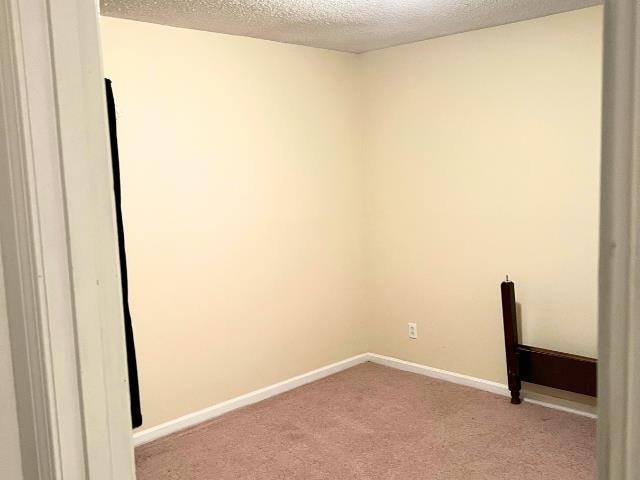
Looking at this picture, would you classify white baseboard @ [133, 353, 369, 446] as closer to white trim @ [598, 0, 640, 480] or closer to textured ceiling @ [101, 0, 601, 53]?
textured ceiling @ [101, 0, 601, 53]

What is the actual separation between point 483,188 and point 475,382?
1277 mm

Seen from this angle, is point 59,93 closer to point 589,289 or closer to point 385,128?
point 589,289

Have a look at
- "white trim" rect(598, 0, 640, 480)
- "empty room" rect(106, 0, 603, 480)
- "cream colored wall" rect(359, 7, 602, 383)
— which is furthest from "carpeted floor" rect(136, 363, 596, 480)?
"white trim" rect(598, 0, 640, 480)

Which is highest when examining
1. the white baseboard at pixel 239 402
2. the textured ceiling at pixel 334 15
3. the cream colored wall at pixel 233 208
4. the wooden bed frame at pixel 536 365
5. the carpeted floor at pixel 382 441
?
the textured ceiling at pixel 334 15

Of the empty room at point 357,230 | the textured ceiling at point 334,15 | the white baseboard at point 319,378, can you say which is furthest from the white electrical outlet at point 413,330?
the textured ceiling at point 334,15

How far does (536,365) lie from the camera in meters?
3.50

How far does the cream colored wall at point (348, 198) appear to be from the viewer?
10.8ft

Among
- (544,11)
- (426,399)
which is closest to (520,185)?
(544,11)

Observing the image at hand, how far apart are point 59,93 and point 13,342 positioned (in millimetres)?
376

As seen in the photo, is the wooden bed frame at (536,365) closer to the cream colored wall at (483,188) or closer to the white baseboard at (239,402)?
the cream colored wall at (483,188)

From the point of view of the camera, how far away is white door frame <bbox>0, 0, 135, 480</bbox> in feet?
2.61

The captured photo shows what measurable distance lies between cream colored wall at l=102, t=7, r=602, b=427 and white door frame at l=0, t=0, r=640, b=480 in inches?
94.8

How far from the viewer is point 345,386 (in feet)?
13.4

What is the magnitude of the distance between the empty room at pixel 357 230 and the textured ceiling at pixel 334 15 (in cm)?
2
